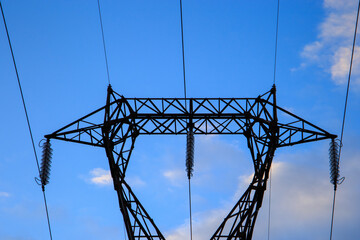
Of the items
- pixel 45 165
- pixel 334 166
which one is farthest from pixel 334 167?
pixel 45 165

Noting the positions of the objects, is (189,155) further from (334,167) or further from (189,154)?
(334,167)

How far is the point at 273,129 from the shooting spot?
22.0 metres

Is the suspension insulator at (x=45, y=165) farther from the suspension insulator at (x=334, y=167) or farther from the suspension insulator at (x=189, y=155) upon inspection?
the suspension insulator at (x=334, y=167)

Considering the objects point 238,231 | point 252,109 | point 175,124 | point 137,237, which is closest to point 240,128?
point 252,109

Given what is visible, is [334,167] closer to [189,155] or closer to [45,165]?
[189,155]

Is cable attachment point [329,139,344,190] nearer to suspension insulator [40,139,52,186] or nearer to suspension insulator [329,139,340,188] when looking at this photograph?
suspension insulator [329,139,340,188]

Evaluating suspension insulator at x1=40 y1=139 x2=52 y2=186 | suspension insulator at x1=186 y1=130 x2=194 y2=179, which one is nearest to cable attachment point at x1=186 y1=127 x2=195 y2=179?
suspension insulator at x1=186 y1=130 x2=194 y2=179

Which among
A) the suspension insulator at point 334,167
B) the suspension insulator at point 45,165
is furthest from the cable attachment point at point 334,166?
the suspension insulator at point 45,165

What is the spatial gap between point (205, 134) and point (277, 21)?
5344 millimetres

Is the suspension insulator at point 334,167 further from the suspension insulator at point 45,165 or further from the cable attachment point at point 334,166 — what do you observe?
the suspension insulator at point 45,165

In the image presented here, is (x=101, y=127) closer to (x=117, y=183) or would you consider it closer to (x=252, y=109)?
(x=117, y=183)

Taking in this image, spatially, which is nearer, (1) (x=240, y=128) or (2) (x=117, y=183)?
(2) (x=117, y=183)

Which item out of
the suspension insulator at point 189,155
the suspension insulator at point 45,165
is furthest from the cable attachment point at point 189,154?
the suspension insulator at point 45,165

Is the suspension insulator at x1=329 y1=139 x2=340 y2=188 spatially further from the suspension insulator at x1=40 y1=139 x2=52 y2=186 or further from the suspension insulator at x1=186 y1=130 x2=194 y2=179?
the suspension insulator at x1=40 y1=139 x2=52 y2=186
